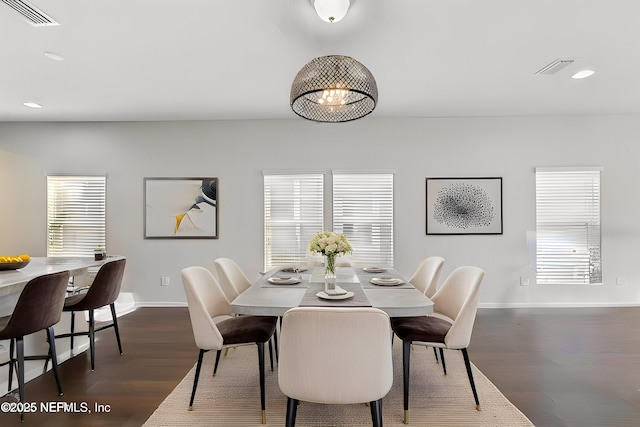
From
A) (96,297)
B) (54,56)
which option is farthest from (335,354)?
(54,56)

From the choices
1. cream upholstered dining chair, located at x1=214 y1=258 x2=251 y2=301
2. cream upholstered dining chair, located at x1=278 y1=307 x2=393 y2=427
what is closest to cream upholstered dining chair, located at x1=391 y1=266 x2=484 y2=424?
cream upholstered dining chair, located at x1=278 y1=307 x2=393 y2=427

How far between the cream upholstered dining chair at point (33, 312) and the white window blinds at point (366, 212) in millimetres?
3232

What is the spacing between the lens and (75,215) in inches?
193

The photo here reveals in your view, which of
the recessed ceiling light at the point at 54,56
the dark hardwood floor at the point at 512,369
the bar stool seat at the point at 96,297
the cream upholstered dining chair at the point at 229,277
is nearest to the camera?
the dark hardwood floor at the point at 512,369

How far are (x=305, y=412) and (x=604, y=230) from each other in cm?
487

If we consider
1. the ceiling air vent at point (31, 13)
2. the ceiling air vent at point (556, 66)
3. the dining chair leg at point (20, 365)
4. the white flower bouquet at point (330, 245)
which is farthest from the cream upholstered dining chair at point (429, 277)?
the ceiling air vent at point (31, 13)

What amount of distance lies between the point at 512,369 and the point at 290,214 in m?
3.14

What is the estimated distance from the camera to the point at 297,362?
161 cm

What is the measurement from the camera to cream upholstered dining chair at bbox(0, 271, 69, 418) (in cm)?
210

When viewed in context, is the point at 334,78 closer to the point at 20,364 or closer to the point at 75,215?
the point at 20,364

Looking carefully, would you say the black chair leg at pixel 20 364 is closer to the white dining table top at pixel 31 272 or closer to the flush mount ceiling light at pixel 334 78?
the white dining table top at pixel 31 272

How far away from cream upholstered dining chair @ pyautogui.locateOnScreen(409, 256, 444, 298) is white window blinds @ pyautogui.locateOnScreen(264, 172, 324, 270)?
1.78 meters

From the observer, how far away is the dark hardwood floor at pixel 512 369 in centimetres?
222

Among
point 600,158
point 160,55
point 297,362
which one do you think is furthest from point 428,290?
point 600,158
